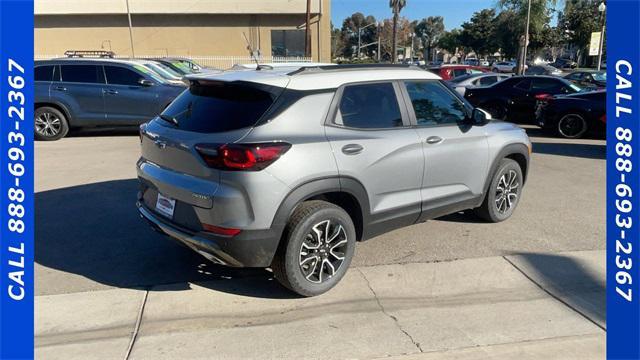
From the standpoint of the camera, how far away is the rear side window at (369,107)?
3875 mm

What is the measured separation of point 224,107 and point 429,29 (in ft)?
426

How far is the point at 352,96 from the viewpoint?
394 cm

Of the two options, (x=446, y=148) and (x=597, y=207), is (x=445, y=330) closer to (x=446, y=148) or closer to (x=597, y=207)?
(x=446, y=148)

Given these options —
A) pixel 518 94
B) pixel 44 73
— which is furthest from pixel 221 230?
pixel 518 94

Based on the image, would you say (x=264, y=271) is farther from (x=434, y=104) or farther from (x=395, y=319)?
(x=434, y=104)

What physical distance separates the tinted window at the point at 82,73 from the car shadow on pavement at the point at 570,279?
9335 mm

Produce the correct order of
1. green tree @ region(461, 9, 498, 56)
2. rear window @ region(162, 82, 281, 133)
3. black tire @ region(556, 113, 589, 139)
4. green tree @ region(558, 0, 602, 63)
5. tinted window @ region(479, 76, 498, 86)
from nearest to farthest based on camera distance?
rear window @ region(162, 82, 281, 133)
black tire @ region(556, 113, 589, 139)
tinted window @ region(479, 76, 498, 86)
green tree @ region(558, 0, 602, 63)
green tree @ region(461, 9, 498, 56)

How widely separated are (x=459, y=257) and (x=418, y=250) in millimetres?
388

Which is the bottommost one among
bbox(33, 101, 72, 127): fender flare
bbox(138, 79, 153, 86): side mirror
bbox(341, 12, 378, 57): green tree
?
bbox(33, 101, 72, 127): fender flare

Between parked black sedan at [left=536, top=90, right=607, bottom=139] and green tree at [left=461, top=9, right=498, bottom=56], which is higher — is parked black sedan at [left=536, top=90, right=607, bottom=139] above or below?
below

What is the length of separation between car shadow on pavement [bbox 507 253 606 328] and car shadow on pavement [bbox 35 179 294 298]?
215 cm

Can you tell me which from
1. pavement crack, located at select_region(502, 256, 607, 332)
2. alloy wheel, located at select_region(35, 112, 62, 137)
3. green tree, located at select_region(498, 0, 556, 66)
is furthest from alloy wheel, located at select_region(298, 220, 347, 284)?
green tree, located at select_region(498, 0, 556, 66)

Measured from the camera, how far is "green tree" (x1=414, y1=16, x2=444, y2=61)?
404 ft

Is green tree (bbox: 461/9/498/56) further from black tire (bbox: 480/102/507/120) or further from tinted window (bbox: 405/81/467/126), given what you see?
tinted window (bbox: 405/81/467/126)
